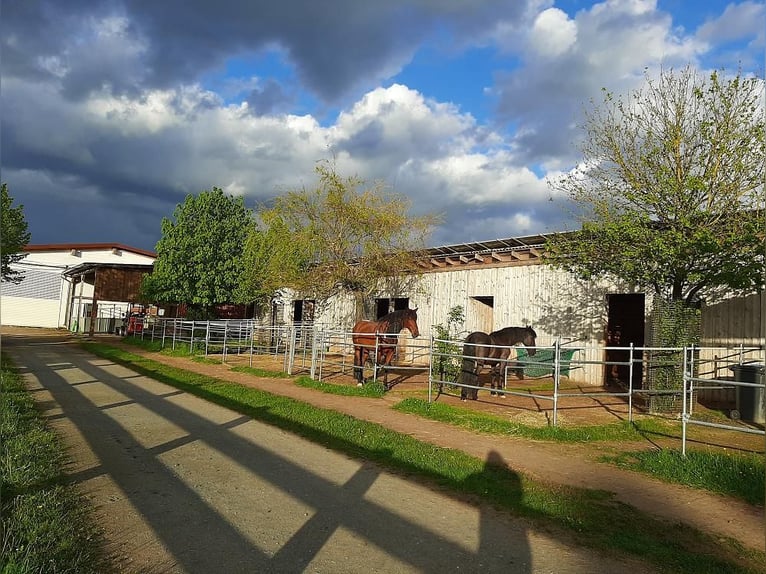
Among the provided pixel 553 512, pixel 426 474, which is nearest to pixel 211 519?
pixel 426 474

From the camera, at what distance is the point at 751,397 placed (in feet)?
29.5

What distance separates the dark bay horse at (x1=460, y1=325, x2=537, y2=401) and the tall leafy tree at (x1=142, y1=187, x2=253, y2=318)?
1473cm

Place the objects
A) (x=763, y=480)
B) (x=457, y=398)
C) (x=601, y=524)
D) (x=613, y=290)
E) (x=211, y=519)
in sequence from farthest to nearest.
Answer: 1. (x=613, y=290)
2. (x=457, y=398)
3. (x=763, y=480)
4. (x=601, y=524)
5. (x=211, y=519)

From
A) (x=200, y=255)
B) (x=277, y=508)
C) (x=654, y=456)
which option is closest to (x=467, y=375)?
(x=654, y=456)

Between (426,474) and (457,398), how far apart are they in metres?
5.58

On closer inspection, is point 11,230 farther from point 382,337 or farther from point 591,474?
point 591,474

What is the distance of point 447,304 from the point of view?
58.6ft

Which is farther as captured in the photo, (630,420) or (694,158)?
(694,158)

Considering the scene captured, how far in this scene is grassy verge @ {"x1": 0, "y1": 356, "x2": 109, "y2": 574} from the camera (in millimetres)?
3143

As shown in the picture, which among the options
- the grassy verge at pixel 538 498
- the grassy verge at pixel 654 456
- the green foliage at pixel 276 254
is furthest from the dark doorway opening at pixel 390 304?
the grassy verge at pixel 538 498

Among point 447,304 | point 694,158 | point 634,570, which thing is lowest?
point 634,570

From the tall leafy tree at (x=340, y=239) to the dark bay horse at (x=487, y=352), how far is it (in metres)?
6.39

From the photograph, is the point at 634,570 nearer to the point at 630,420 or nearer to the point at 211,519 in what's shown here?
the point at 211,519

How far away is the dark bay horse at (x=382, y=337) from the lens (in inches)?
488
